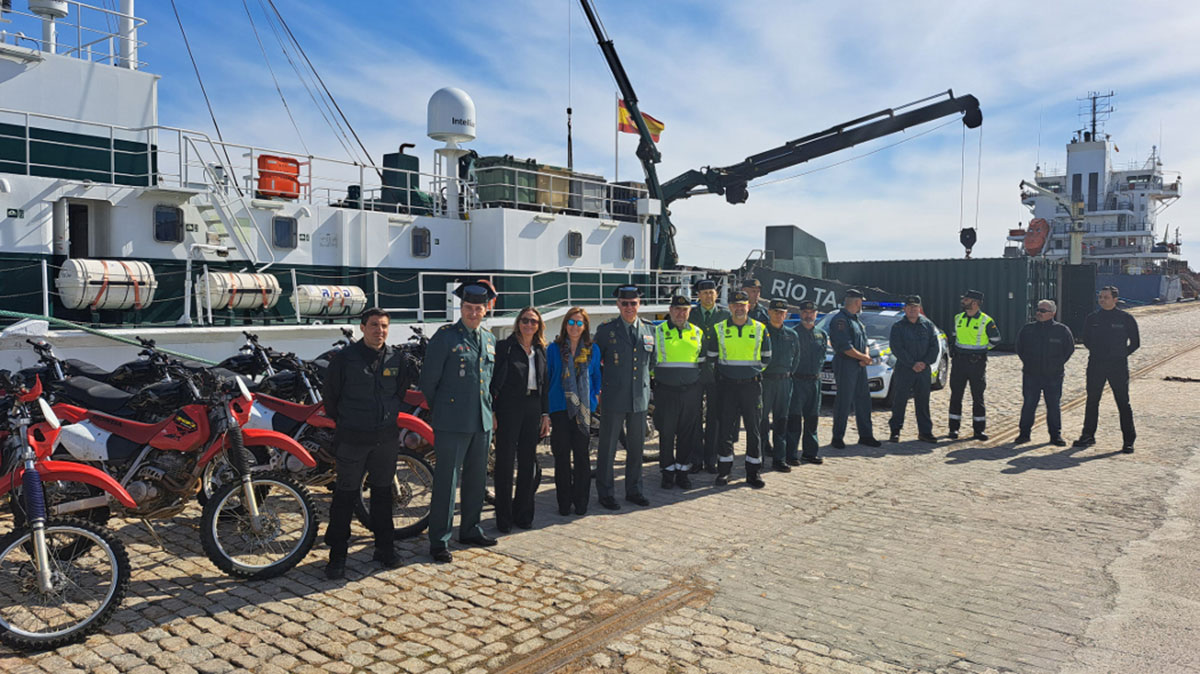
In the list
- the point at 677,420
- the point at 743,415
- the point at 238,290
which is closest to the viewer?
the point at 677,420

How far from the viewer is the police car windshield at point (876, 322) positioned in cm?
1395

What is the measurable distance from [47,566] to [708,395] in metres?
5.82

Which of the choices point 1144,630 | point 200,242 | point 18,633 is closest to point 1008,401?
point 1144,630

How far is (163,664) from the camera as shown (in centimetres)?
400

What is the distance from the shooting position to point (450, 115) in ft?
49.3

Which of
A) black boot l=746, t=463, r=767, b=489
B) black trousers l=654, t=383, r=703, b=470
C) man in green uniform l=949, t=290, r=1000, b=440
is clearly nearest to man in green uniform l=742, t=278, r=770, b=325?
black trousers l=654, t=383, r=703, b=470

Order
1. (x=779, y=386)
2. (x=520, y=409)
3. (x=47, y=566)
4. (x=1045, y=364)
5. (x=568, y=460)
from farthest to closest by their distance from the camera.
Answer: (x=1045, y=364) < (x=779, y=386) < (x=568, y=460) < (x=520, y=409) < (x=47, y=566)

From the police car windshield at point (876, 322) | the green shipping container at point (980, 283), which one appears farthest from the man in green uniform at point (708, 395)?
the green shipping container at point (980, 283)

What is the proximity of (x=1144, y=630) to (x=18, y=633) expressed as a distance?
593cm

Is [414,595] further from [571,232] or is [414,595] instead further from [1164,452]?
[571,232]

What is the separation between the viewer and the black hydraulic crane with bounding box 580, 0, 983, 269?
19.7 m

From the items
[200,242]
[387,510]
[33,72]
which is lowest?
[387,510]

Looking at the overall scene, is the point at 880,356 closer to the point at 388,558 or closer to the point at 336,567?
the point at 388,558

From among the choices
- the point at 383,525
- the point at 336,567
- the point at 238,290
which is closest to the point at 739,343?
the point at 383,525
